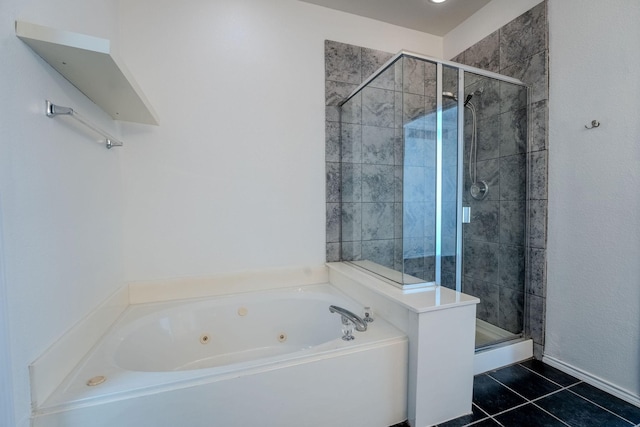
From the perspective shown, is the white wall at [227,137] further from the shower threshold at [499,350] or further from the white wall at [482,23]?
the shower threshold at [499,350]

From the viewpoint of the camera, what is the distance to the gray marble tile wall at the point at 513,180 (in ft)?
A: 6.23

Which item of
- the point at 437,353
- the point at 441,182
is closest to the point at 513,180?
the point at 441,182

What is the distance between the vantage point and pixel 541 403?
149 centimetres

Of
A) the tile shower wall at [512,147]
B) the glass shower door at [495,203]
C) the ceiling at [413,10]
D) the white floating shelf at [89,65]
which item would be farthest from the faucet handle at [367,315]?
Result: the ceiling at [413,10]

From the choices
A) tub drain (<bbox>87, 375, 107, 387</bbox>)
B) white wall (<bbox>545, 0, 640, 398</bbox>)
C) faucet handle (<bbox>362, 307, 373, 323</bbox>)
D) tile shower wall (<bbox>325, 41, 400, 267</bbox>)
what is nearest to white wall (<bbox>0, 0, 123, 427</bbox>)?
tub drain (<bbox>87, 375, 107, 387</bbox>)

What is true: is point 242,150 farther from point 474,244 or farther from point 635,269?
point 635,269

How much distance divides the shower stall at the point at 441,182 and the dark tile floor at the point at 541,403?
274 mm

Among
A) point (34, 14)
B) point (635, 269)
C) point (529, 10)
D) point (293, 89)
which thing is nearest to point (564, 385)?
point (635, 269)

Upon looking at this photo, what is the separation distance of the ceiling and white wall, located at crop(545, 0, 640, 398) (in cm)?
65

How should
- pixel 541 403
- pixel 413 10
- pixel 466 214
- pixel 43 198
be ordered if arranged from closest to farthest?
1. pixel 43 198
2. pixel 541 403
3. pixel 466 214
4. pixel 413 10

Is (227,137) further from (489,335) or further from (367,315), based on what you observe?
(489,335)

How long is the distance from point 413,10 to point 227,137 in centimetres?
183

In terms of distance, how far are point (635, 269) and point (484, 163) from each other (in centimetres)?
108

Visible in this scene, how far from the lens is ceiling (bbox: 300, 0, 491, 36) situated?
2201 millimetres
